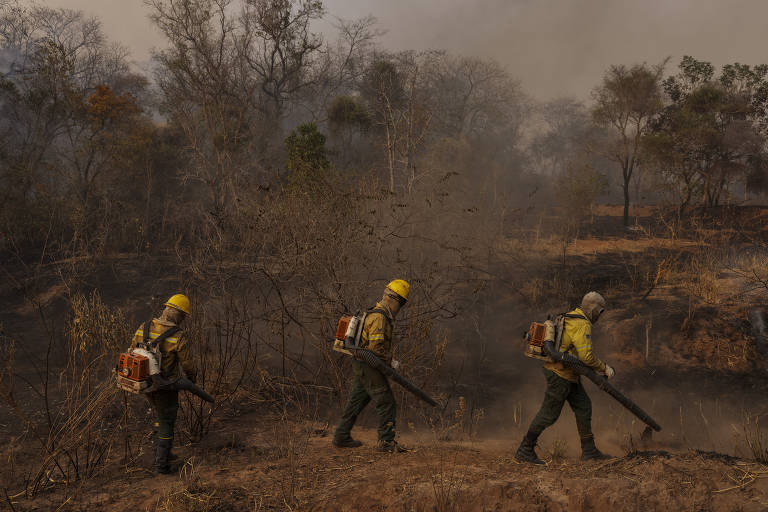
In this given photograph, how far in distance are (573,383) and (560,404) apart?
0.22 meters

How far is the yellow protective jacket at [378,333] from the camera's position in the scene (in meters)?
4.31

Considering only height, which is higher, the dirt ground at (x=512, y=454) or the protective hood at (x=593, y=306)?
the protective hood at (x=593, y=306)

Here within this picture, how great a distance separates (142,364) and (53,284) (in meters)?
10.3

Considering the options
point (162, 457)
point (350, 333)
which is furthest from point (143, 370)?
point (350, 333)

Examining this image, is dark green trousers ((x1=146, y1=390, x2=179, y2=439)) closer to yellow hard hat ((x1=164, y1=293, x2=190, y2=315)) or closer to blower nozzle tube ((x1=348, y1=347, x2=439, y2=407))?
yellow hard hat ((x1=164, y1=293, x2=190, y2=315))

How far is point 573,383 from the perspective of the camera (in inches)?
172

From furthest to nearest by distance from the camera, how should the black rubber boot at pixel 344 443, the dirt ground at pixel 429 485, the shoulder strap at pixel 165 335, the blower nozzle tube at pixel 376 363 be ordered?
the black rubber boot at pixel 344 443
the blower nozzle tube at pixel 376 363
the shoulder strap at pixel 165 335
the dirt ground at pixel 429 485

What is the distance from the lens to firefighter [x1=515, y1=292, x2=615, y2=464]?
425 centimetres

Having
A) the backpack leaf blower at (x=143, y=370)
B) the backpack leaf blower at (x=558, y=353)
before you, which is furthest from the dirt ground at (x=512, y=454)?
the backpack leaf blower at (x=143, y=370)

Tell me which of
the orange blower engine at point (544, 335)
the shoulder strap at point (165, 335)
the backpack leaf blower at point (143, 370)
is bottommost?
the backpack leaf blower at point (143, 370)

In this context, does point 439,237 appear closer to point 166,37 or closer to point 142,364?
point 142,364

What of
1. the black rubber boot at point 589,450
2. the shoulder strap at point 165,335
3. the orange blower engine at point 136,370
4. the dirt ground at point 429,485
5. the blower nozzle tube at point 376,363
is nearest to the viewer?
the dirt ground at point 429,485

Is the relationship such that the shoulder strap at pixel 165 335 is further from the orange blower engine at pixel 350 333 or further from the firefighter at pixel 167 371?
the orange blower engine at pixel 350 333

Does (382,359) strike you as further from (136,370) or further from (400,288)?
(136,370)
